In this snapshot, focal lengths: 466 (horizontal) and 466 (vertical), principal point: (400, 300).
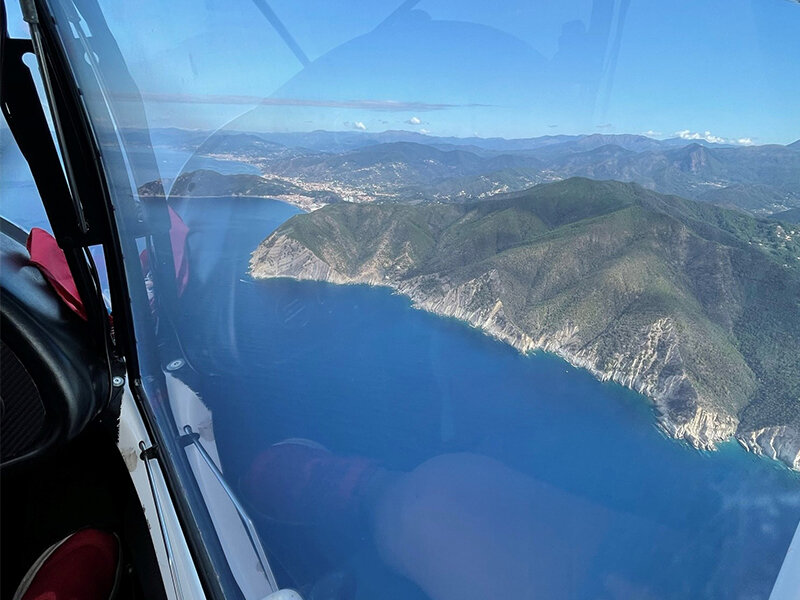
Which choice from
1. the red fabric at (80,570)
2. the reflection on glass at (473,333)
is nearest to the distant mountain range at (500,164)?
the reflection on glass at (473,333)

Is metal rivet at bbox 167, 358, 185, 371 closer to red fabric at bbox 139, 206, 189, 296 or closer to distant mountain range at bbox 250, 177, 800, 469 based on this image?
red fabric at bbox 139, 206, 189, 296

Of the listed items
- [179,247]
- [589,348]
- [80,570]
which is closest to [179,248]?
[179,247]

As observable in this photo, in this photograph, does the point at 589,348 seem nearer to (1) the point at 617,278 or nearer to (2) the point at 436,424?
(1) the point at 617,278

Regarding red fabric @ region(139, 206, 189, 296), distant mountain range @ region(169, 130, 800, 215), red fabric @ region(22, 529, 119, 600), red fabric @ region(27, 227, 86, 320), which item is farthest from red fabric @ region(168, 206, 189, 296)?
red fabric @ region(22, 529, 119, 600)

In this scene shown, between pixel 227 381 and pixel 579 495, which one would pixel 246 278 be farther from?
pixel 579 495

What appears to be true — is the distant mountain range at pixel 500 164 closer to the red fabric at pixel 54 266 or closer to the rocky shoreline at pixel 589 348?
the rocky shoreline at pixel 589 348

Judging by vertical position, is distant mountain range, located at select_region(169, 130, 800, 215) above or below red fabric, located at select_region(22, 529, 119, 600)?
above

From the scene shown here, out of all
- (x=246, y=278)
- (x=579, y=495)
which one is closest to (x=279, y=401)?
(x=246, y=278)
